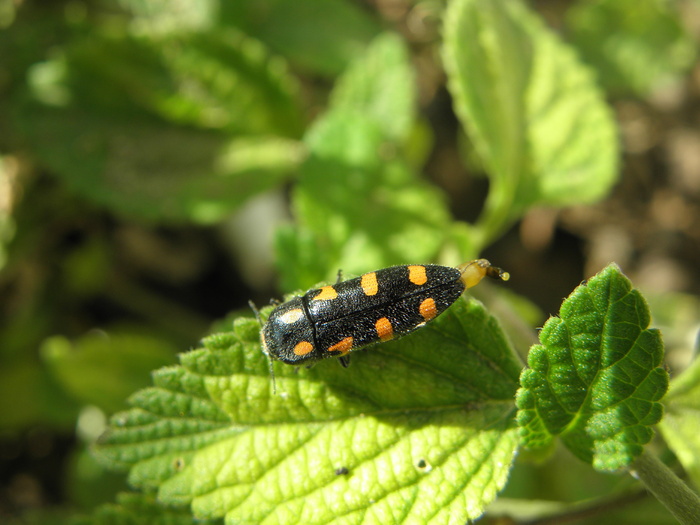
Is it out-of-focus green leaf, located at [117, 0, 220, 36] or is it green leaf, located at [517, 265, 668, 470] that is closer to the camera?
green leaf, located at [517, 265, 668, 470]

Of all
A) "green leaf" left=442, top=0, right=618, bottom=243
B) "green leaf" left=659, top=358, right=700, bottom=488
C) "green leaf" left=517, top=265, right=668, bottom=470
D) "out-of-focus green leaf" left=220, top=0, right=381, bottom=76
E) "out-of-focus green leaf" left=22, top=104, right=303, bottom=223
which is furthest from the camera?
"out-of-focus green leaf" left=220, top=0, right=381, bottom=76

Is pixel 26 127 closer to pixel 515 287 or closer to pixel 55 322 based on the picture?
pixel 55 322

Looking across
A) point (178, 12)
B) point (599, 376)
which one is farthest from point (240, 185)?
point (599, 376)

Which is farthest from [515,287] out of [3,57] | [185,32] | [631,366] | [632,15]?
[3,57]

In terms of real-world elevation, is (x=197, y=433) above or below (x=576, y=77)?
below

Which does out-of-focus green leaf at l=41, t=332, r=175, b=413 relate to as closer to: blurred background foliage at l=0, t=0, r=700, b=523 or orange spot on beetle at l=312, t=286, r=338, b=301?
blurred background foliage at l=0, t=0, r=700, b=523

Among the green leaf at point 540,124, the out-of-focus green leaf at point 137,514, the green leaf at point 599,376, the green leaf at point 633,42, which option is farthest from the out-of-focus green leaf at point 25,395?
the green leaf at point 633,42

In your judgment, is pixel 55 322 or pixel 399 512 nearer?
pixel 399 512

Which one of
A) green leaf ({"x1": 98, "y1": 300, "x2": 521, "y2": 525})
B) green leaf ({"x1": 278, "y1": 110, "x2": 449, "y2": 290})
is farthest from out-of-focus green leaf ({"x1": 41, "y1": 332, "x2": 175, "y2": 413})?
green leaf ({"x1": 98, "y1": 300, "x2": 521, "y2": 525})
